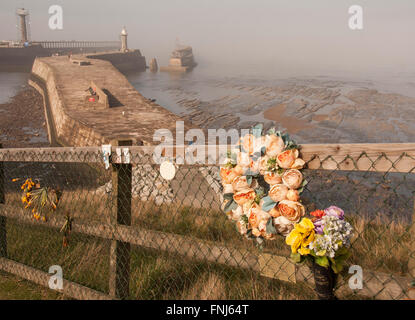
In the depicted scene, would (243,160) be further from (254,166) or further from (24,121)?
(24,121)

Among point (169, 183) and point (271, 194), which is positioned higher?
point (271, 194)

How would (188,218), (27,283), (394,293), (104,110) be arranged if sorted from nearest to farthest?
1. (394,293)
2. (27,283)
3. (188,218)
4. (104,110)

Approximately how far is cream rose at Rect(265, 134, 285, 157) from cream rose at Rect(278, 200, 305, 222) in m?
0.29

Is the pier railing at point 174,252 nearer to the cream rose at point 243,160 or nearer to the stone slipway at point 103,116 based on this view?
the cream rose at point 243,160

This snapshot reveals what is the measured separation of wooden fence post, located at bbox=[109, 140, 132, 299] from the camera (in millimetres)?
3254

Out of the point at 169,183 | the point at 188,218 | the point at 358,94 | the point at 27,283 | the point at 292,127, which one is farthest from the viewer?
the point at 358,94

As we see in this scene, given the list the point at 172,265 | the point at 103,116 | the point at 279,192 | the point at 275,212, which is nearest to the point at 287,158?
the point at 279,192

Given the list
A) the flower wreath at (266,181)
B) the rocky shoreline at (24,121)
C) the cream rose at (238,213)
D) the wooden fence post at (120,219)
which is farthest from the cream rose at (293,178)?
the rocky shoreline at (24,121)

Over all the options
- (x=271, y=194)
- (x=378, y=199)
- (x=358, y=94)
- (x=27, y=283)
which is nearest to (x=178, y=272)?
(x=27, y=283)

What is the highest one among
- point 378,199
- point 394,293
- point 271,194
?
point 271,194

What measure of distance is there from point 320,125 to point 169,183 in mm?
25383

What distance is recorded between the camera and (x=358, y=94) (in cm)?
5288

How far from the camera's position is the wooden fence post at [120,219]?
10.7 ft

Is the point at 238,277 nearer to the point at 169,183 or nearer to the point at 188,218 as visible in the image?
the point at 188,218
